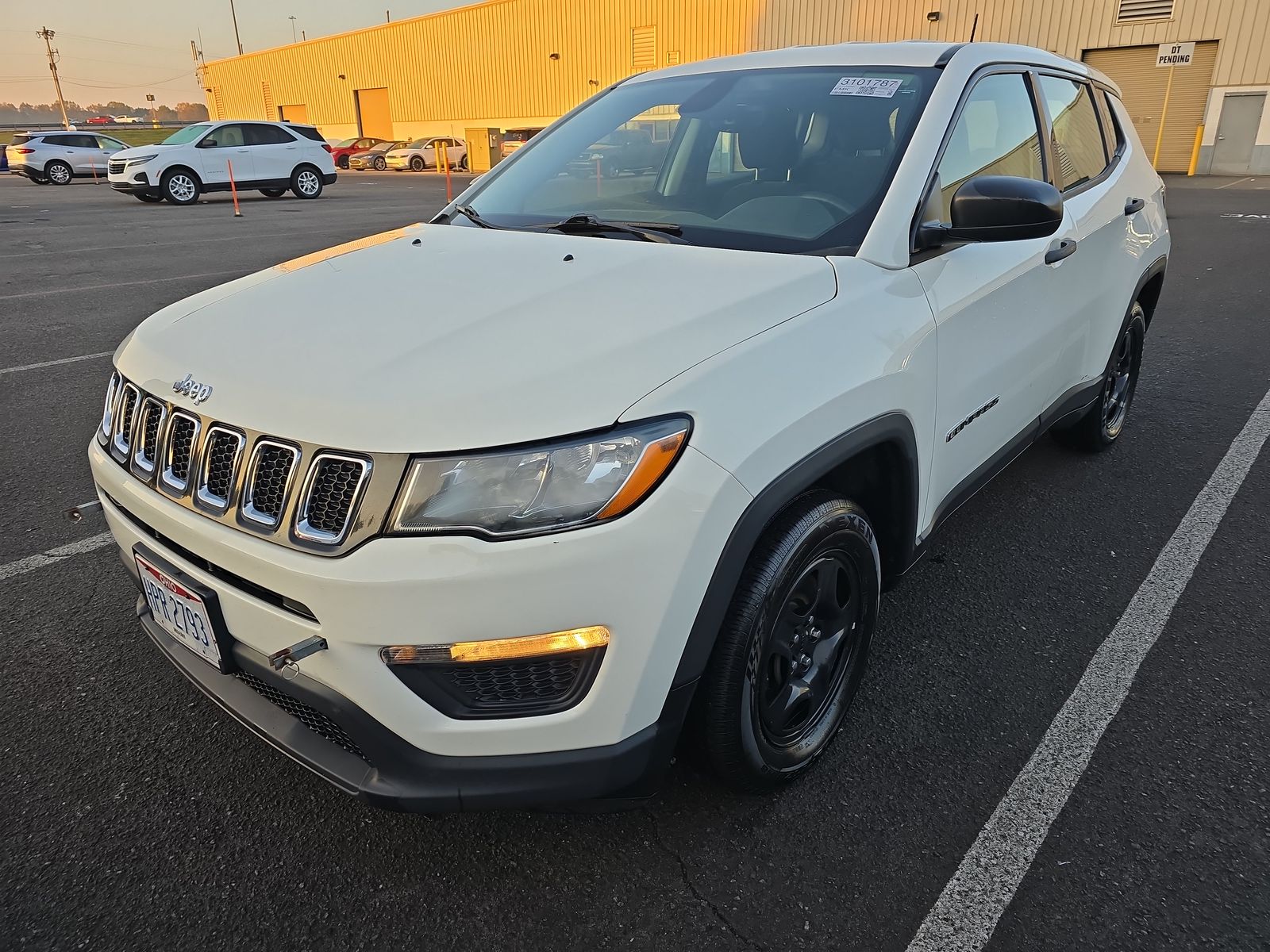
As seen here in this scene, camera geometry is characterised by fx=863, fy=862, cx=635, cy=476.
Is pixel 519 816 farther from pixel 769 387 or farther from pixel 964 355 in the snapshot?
pixel 964 355

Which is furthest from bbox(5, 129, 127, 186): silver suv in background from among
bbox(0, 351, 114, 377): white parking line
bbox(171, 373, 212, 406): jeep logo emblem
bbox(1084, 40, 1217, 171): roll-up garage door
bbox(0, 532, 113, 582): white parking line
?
bbox(1084, 40, 1217, 171): roll-up garage door

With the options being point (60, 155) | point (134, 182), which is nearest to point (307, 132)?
point (134, 182)

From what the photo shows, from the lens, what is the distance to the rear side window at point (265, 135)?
62.7 feet

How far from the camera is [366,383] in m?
1.68

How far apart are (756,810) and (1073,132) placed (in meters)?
3.04

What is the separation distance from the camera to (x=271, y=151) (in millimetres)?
19547

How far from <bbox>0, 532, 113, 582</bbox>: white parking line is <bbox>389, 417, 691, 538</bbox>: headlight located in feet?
8.35

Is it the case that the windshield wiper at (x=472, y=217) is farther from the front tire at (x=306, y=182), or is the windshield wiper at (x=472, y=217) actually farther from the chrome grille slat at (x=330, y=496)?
the front tire at (x=306, y=182)

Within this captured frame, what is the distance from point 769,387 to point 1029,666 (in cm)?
154

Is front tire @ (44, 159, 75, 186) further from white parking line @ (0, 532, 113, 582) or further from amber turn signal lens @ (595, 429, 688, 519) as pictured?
amber turn signal lens @ (595, 429, 688, 519)

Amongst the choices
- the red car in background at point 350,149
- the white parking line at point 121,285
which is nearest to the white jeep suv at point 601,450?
the white parking line at point 121,285

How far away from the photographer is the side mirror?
2254 millimetres

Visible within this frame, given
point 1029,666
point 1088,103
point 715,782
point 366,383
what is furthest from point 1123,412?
point 366,383

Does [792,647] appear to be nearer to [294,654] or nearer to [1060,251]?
[294,654]
